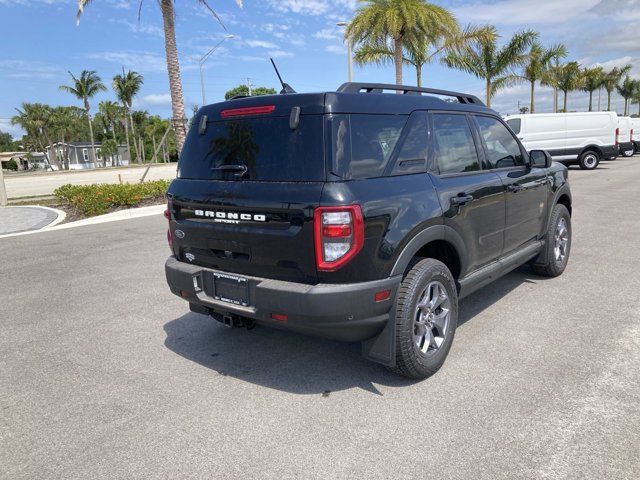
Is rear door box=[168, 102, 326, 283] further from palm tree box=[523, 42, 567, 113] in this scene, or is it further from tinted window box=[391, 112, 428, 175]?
palm tree box=[523, 42, 567, 113]

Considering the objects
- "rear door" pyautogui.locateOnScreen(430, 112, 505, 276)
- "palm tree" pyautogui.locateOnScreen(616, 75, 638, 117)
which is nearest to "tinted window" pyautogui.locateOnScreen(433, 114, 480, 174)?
"rear door" pyautogui.locateOnScreen(430, 112, 505, 276)

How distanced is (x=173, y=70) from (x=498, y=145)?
44.7ft

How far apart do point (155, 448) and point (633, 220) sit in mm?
8986

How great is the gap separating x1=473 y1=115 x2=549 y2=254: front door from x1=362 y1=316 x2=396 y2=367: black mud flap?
5.84 ft

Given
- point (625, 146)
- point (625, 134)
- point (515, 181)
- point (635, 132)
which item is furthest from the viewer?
point (635, 132)

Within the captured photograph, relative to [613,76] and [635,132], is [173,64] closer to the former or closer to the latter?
[635,132]

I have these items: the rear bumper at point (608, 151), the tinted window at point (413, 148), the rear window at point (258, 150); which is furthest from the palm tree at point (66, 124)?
the tinted window at point (413, 148)

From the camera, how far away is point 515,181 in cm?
440

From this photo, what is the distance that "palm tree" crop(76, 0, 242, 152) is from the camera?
15.2 meters

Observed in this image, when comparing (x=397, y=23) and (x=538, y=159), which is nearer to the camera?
(x=538, y=159)

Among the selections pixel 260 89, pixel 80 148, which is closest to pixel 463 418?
pixel 260 89

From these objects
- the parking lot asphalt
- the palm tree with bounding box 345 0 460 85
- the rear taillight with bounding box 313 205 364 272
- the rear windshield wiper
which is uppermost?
the palm tree with bounding box 345 0 460 85

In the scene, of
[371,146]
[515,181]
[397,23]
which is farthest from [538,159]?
[397,23]

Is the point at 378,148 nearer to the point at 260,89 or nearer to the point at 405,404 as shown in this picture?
the point at 405,404
